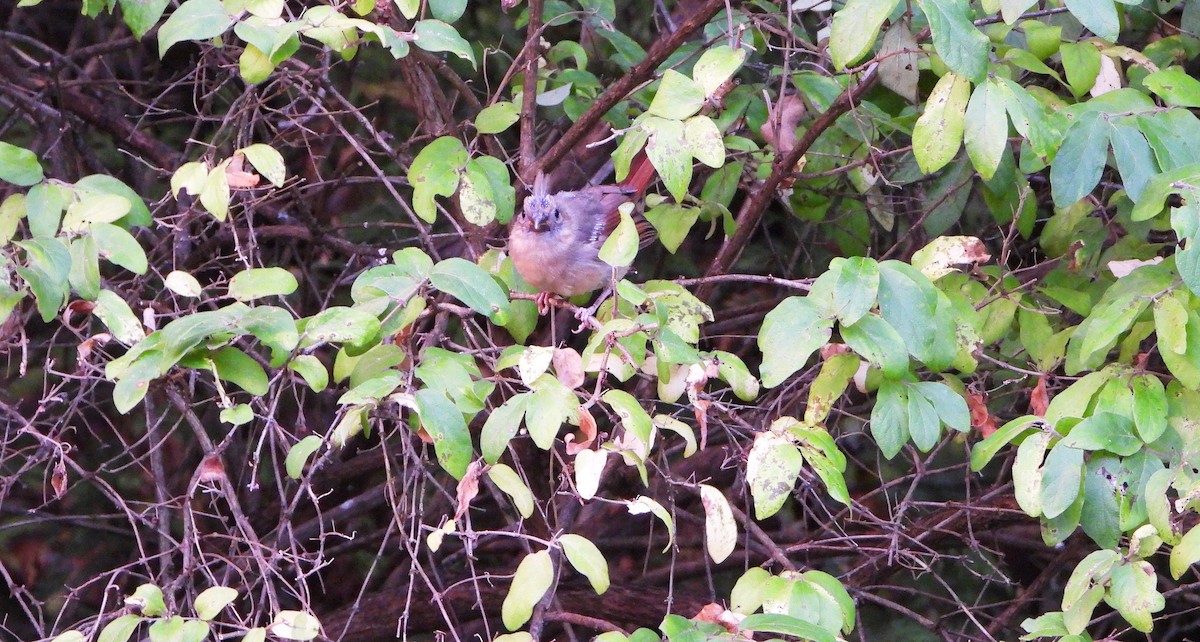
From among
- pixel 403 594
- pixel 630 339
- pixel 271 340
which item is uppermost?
pixel 271 340

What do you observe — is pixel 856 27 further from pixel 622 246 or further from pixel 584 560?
pixel 584 560

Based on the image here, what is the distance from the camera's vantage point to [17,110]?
4160mm

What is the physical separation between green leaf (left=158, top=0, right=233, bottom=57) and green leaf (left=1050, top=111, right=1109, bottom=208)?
1.89 metres

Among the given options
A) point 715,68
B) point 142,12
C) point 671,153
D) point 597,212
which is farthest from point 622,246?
point 597,212

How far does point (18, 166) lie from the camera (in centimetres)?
273

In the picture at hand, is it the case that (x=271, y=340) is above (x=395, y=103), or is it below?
above

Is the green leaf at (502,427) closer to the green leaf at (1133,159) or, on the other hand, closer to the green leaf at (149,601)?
the green leaf at (149,601)

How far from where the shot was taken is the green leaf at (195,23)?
8.20ft

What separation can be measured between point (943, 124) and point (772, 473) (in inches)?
33.7

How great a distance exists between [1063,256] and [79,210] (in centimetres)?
258

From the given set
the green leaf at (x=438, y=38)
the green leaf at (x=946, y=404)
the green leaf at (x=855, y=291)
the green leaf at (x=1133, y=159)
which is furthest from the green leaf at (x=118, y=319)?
the green leaf at (x=1133, y=159)

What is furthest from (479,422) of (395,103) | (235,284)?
(395,103)

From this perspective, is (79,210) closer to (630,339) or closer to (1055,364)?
(630,339)

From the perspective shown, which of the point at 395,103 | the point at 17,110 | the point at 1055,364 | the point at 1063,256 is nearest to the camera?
the point at 1055,364
